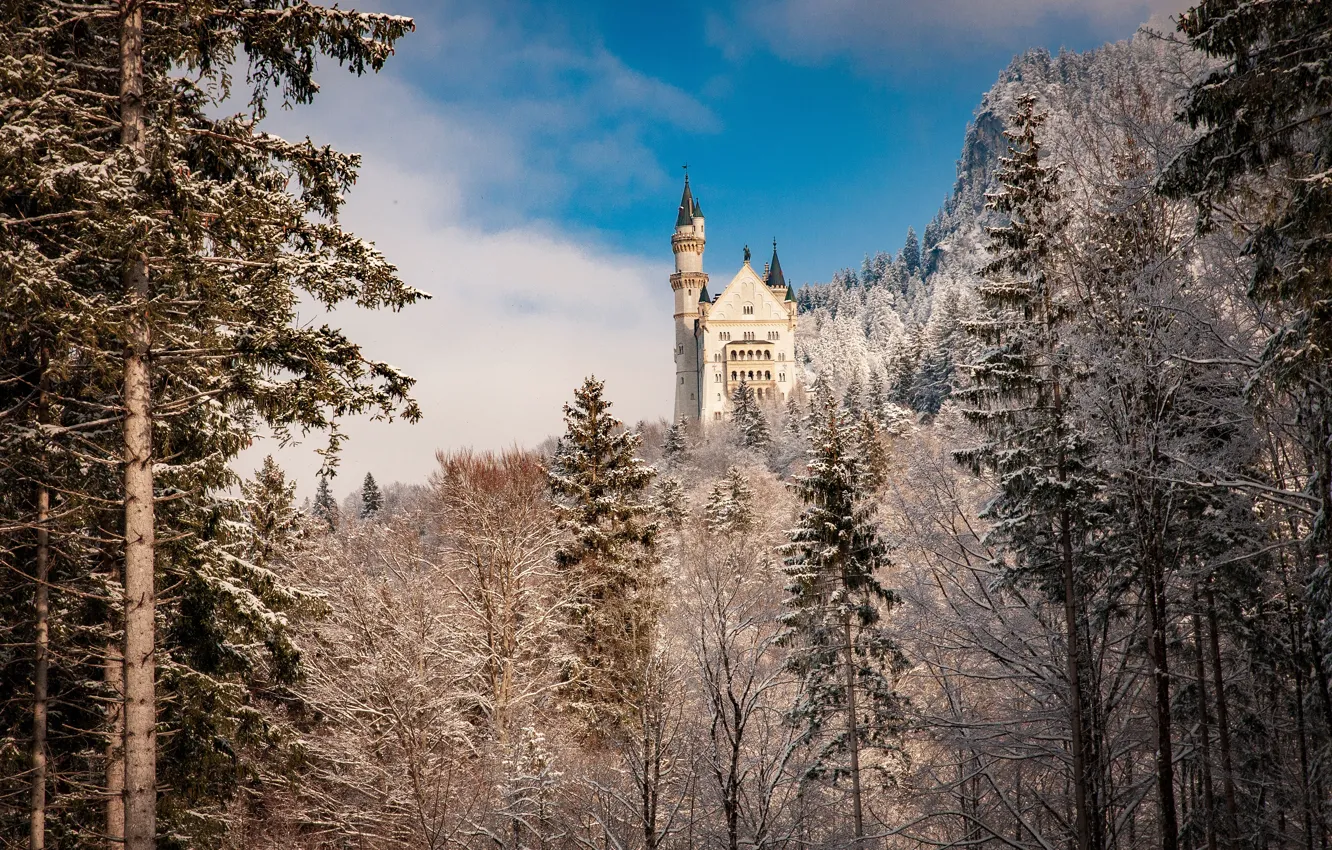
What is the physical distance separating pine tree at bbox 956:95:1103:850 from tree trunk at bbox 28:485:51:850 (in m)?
12.7

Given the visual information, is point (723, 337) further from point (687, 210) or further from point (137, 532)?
point (137, 532)

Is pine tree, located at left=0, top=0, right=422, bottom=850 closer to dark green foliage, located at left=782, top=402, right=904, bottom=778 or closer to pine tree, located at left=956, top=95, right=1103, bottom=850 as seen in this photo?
pine tree, located at left=956, top=95, right=1103, bottom=850

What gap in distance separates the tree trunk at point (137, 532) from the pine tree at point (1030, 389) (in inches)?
467

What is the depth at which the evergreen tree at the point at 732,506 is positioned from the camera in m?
43.6

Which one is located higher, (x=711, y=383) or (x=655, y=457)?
(x=711, y=383)

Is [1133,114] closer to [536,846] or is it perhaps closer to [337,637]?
[536,846]

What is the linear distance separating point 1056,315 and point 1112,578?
13.9 ft

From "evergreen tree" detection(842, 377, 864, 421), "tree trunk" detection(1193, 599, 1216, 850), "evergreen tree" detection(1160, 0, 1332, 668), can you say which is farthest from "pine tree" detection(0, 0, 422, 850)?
"evergreen tree" detection(842, 377, 864, 421)

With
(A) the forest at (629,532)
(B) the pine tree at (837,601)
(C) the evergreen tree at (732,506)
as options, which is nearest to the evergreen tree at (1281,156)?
(A) the forest at (629,532)

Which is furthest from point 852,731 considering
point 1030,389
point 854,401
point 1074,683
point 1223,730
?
point 854,401

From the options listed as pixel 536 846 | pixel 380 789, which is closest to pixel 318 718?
pixel 380 789

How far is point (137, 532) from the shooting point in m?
6.64

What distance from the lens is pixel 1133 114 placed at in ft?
42.4

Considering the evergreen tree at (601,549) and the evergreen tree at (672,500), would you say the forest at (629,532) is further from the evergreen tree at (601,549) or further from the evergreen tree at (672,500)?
the evergreen tree at (672,500)
